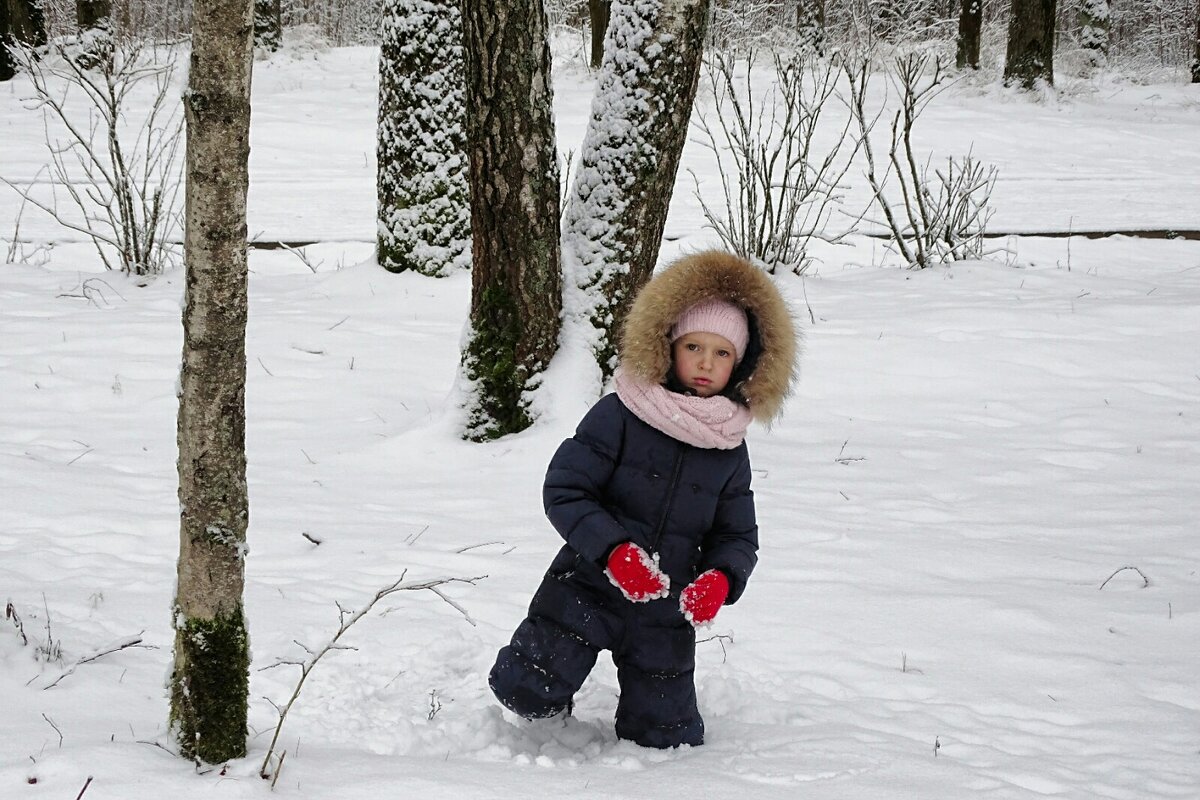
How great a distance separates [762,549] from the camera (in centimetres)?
369

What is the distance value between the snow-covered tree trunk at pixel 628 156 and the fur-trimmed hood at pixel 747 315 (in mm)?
1770

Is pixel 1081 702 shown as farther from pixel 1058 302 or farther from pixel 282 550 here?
pixel 1058 302

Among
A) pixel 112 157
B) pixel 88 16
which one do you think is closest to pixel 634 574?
pixel 112 157

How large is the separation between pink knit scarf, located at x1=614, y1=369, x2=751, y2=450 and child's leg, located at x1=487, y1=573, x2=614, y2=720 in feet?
1.52

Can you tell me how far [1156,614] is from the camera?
330 centimetres

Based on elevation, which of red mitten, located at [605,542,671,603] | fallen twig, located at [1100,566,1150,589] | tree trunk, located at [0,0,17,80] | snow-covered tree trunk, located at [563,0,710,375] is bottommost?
fallen twig, located at [1100,566,1150,589]

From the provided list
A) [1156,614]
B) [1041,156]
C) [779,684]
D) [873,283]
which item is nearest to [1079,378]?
[873,283]

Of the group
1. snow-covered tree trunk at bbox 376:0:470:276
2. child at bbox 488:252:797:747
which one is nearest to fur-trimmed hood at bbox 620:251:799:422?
child at bbox 488:252:797:747

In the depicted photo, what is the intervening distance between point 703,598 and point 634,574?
0.58 feet

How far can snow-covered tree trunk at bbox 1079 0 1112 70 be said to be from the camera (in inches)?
771

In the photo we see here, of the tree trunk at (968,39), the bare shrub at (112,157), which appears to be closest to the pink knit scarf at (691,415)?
the bare shrub at (112,157)

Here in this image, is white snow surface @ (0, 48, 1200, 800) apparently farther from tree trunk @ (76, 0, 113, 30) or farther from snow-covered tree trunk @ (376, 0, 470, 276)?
tree trunk @ (76, 0, 113, 30)

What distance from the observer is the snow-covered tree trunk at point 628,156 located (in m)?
4.16

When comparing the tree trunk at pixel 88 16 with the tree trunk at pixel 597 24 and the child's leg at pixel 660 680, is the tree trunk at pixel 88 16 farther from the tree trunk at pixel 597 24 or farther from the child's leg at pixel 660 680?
the child's leg at pixel 660 680
